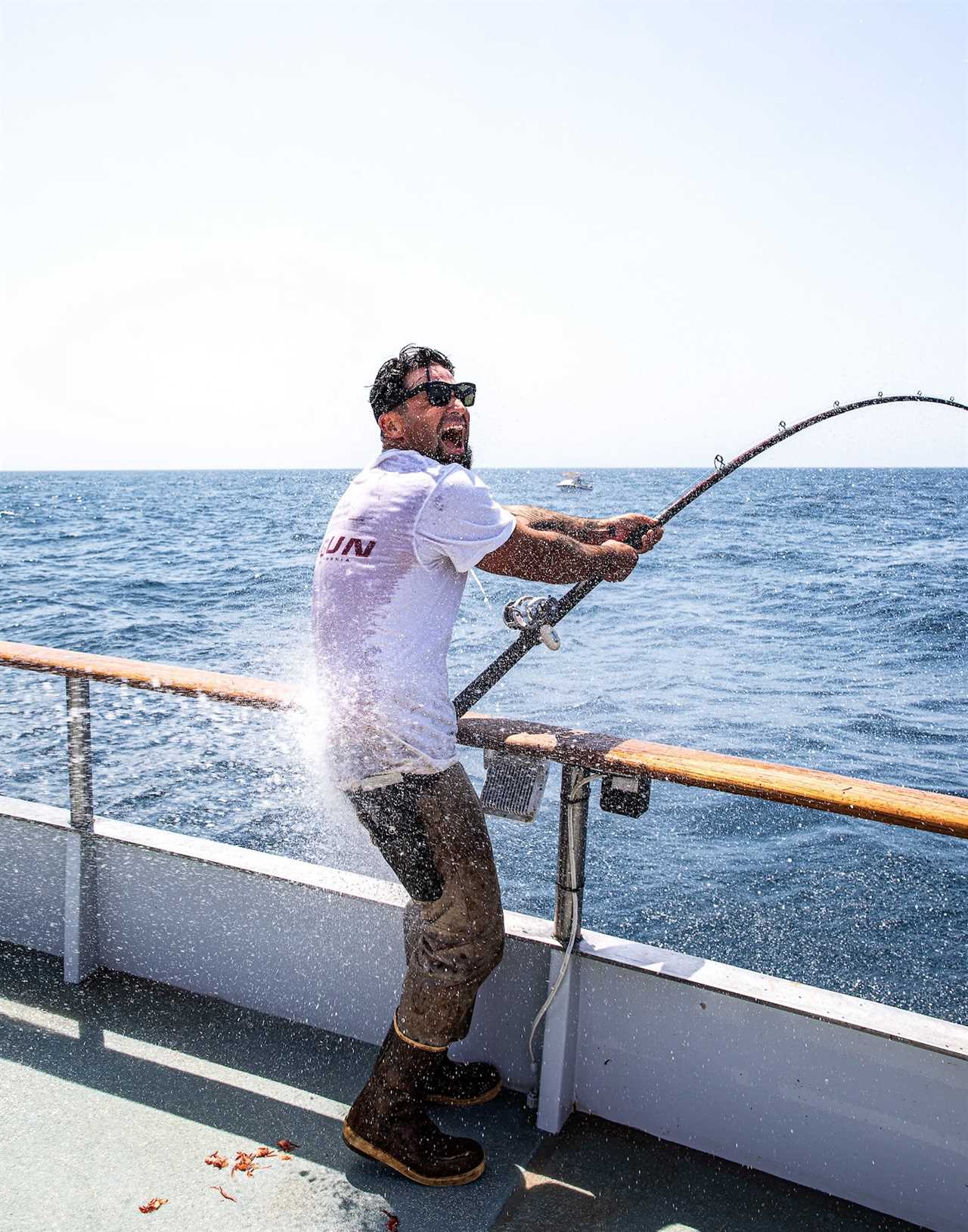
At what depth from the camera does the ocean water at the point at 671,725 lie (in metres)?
6.46

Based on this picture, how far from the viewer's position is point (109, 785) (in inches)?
323

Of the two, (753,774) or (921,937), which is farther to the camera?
(921,937)

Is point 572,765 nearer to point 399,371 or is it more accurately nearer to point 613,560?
point 613,560

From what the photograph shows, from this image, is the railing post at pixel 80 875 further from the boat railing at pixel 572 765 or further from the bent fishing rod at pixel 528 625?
the bent fishing rod at pixel 528 625

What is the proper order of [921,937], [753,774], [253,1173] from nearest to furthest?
[753,774] → [253,1173] → [921,937]

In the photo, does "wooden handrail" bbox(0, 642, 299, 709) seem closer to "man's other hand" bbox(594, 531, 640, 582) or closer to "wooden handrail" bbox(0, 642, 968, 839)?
"wooden handrail" bbox(0, 642, 968, 839)

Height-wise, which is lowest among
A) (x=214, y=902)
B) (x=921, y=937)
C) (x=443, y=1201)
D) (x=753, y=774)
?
(x=921, y=937)

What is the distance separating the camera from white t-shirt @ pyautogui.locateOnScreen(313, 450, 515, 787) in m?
1.87

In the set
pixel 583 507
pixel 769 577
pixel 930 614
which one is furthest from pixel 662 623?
pixel 583 507

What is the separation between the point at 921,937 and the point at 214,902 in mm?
5120

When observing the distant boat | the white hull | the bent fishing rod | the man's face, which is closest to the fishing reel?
the bent fishing rod

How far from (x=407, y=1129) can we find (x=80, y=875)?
1.27m

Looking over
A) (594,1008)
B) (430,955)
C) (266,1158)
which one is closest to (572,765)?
(430,955)

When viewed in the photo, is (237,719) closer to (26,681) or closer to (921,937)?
(26,681)
